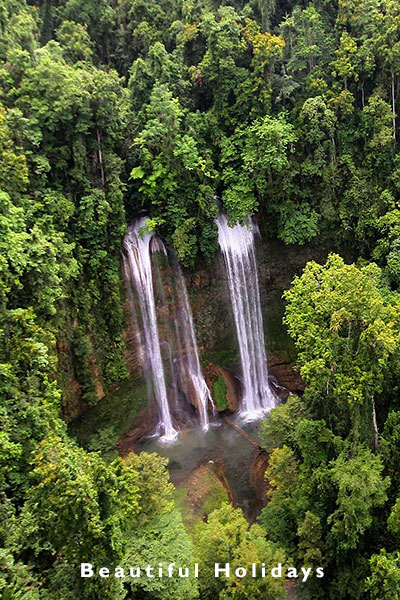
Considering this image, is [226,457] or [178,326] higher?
[178,326]

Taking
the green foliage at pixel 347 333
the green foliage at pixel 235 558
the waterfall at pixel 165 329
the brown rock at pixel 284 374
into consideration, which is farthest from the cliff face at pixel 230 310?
the green foliage at pixel 235 558

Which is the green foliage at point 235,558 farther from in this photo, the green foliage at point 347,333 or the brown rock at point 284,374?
the brown rock at point 284,374

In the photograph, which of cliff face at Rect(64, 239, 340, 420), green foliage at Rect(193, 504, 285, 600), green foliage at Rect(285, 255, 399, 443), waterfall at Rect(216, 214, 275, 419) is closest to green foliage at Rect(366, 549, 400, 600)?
green foliage at Rect(193, 504, 285, 600)

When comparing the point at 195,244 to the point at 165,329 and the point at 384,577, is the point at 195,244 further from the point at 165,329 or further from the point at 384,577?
the point at 384,577

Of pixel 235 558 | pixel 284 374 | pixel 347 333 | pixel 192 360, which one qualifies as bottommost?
pixel 235 558

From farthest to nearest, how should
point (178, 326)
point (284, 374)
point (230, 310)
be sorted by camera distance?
point (284, 374) → point (230, 310) → point (178, 326)

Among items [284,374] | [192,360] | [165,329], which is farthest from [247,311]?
[165,329]

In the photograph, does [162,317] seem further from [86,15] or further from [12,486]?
[86,15]

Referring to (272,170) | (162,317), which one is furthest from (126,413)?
(272,170)
